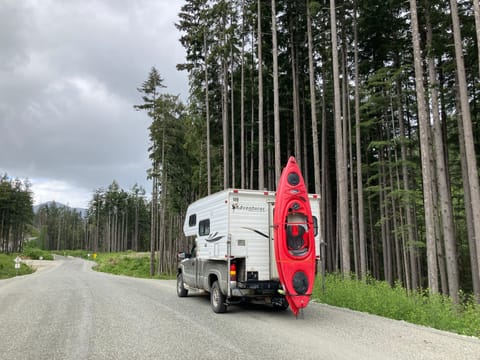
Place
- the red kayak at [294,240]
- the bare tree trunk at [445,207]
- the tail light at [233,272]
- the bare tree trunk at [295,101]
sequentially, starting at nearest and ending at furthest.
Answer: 1. the red kayak at [294,240]
2. the tail light at [233,272]
3. the bare tree trunk at [445,207]
4. the bare tree trunk at [295,101]

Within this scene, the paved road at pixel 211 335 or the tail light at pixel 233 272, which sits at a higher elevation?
the tail light at pixel 233 272

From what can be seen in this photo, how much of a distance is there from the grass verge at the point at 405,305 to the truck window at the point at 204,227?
4.05 m

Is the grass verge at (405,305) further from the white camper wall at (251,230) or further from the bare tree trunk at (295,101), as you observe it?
the bare tree trunk at (295,101)

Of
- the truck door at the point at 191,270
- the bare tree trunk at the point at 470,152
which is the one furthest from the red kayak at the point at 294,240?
the bare tree trunk at the point at 470,152

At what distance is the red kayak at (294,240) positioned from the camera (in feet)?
25.4

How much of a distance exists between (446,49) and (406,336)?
42.2 feet

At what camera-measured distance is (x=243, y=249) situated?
27.7ft

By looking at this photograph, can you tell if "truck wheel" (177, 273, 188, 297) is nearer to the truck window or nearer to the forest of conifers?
the truck window

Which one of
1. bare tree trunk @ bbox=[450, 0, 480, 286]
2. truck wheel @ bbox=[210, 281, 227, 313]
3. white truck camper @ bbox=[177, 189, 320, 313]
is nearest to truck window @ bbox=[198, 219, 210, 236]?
white truck camper @ bbox=[177, 189, 320, 313]

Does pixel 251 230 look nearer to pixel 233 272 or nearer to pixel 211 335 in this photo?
pixel 233 272

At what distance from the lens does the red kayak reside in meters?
7.73

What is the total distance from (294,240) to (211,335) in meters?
2.97

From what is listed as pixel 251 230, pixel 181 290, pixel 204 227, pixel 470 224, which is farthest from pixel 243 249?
pixel 470 224

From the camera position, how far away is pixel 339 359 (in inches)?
193
